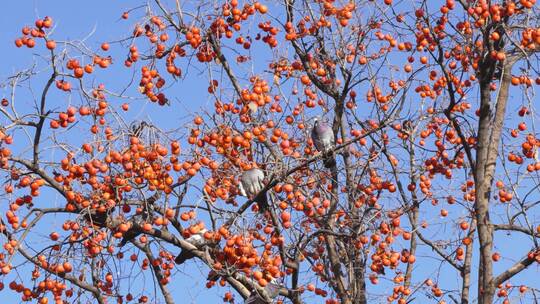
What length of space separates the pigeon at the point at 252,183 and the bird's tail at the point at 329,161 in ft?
2.15

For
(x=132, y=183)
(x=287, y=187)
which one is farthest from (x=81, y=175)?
(x=287, y=187)

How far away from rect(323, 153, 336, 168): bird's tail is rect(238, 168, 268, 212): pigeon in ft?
2.15

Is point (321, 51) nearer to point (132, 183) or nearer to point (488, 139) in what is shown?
point (488, 139)

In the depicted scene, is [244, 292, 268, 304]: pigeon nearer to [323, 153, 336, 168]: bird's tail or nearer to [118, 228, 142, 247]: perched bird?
[118, 228, 142, 247]: perched bird

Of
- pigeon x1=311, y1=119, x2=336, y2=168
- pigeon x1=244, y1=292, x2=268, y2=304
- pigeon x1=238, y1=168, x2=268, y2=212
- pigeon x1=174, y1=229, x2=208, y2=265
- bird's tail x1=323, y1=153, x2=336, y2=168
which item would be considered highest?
pigeon x1=311, y1=119, x2=336, y2=168

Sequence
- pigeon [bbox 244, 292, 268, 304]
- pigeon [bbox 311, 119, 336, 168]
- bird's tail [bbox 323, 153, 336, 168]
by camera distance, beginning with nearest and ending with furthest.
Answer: pigeon [bbox 244, 292, 268, 304]
bird's tail [bbox 323, 153, 336, 168]
pigeon [bbox 311, 119, 336, 168]

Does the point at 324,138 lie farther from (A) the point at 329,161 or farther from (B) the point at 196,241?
(B) the point at 196,241

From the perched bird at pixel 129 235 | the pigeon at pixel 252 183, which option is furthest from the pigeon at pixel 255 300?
the perched bird at pixel 129 235

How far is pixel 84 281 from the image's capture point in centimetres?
854

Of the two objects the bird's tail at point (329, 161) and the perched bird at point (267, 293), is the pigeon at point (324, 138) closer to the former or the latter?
the bird's tail at point (329, 161)

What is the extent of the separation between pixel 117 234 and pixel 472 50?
136 inches

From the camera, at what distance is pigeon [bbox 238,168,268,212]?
27.0 ft

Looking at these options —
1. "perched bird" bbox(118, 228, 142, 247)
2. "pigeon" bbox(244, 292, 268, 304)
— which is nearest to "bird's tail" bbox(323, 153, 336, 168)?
"pigeon" bbox(244, 292, 268, 304)

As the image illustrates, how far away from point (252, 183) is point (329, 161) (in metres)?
0.97
